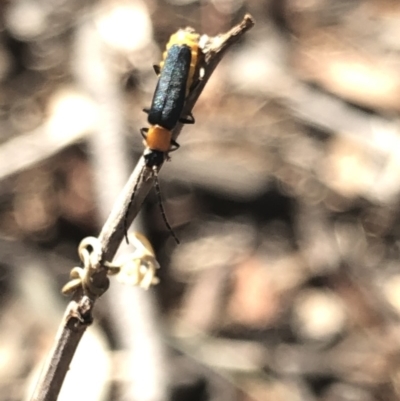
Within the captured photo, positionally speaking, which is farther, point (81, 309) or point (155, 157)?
point (155, 157)

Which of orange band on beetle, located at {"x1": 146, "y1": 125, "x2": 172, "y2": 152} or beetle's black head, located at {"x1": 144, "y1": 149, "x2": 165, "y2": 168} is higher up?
orange band on beetle, located at {"x1": 146, "y1": 125, "x2": 172, "y2": 152}

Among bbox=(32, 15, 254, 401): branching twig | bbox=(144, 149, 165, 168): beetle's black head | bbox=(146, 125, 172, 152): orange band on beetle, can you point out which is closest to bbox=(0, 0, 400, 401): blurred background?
bbox=(146, 125, 172, 152): orange band on beetle

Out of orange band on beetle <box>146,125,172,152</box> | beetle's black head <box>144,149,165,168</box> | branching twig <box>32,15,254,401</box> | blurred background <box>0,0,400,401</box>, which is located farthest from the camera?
blurred background <box>0,0,400,401</box>

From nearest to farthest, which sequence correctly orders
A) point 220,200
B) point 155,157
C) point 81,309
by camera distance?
point 81,309, point 155,157, point 220,200

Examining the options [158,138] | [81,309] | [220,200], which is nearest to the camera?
[81,309]

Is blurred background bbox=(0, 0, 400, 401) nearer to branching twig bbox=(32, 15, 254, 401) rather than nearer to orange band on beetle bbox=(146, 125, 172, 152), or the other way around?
orange band on beetle bbox=(146, 125, 172, 152)

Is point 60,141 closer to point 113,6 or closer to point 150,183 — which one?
point 113,6

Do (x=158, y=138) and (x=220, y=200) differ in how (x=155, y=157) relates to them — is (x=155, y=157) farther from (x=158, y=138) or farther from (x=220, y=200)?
Result: (x=220, y=200)

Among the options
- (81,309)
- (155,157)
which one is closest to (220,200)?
(155,157)
